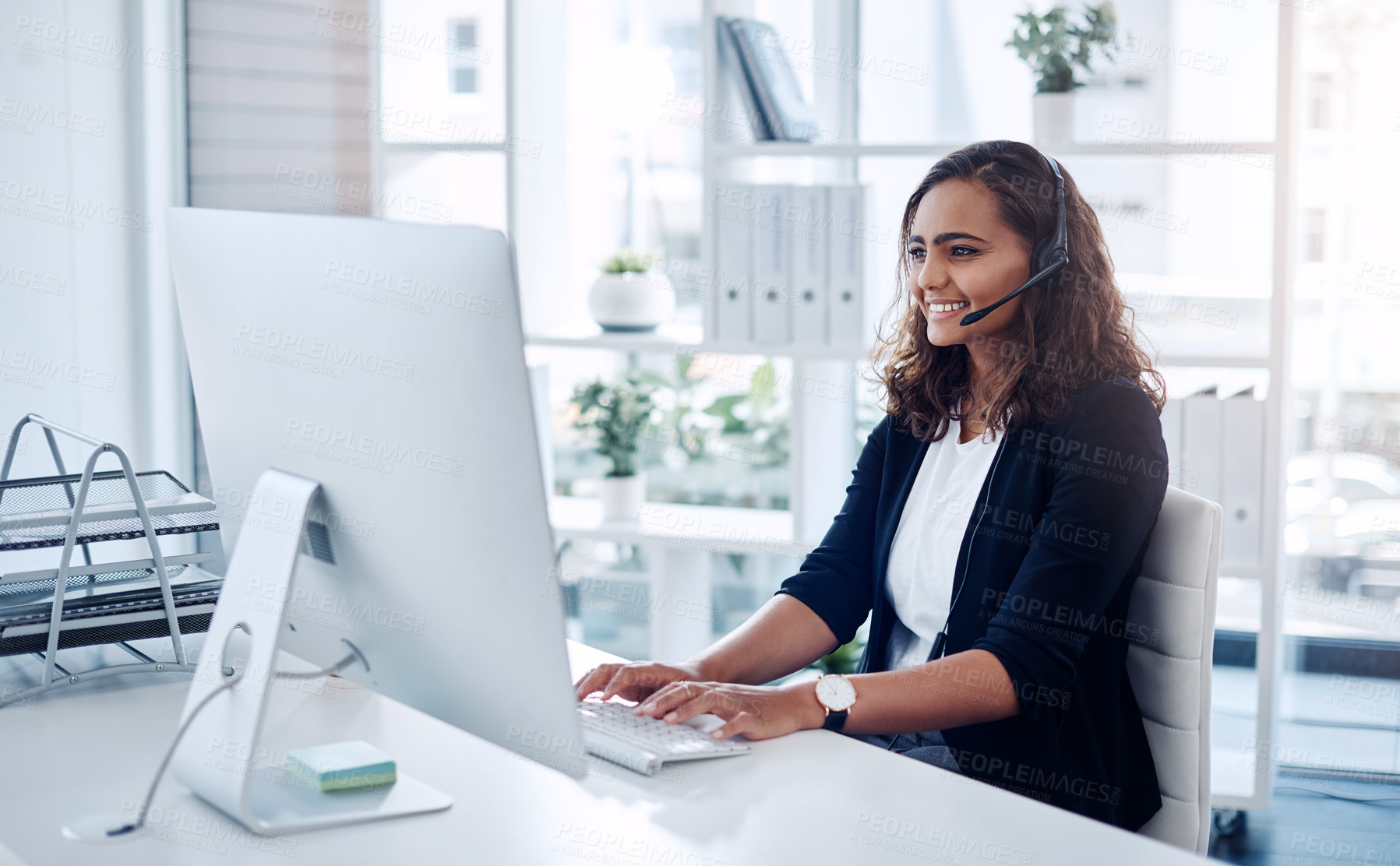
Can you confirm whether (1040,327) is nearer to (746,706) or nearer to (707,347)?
(746,706)

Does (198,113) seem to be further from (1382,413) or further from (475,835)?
(1382,413)

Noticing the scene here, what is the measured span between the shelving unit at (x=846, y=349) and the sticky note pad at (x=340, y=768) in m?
1.63

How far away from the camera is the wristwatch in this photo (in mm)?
1262

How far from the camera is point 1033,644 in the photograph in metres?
1.33

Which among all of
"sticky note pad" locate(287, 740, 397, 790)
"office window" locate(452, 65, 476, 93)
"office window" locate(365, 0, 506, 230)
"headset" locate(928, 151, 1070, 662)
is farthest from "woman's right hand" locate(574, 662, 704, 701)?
"office window" locate(452, 65, 476, 93)

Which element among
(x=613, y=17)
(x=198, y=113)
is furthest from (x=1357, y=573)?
(x=198, y=113)

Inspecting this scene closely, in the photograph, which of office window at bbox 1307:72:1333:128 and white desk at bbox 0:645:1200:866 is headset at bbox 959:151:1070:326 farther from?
office window at bbox 1307:72:1333:128

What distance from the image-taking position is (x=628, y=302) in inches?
111

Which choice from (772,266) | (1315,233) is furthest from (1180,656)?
(1315,233)

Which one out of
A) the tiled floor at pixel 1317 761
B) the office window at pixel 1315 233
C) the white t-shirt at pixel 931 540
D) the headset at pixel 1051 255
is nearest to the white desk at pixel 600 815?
the white t-shirt at pixel 931 540

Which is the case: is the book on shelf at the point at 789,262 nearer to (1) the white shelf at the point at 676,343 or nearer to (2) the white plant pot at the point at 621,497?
(1) the white shelf at the point at 676,343

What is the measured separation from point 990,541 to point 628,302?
152 centimetres

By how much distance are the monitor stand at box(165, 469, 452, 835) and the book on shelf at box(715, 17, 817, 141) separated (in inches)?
69.5

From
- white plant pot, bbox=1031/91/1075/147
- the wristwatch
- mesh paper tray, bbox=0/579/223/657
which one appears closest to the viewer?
the wristwatch
